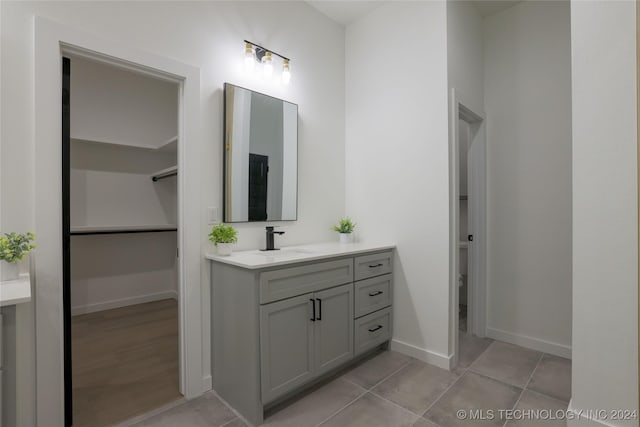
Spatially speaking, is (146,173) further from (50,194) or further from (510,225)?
(510,225)

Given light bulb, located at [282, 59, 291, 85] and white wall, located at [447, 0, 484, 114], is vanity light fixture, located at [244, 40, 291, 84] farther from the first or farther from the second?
white wall, located at [447, 0, 484, 114]

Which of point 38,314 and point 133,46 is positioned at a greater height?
point 133,46

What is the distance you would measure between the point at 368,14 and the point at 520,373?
3.30 meters

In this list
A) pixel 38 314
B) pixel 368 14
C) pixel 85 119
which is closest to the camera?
pixel 38 314

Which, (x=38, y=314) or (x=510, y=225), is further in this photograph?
(x=510, y=225)

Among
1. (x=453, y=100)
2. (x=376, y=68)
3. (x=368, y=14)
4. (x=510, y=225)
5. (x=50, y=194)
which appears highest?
(x=368, y=14)

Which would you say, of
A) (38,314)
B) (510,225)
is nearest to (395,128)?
(510,225)

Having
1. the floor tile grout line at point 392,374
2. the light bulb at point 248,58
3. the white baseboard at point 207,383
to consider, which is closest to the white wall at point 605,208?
the floor tile grout line at point 392,374

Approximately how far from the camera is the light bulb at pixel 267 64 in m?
2.42

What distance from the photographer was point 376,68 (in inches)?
114

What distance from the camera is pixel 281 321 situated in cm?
185

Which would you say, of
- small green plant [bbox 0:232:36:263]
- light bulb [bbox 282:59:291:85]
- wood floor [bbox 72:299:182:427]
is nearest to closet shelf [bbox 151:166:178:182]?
wood floor [bbox 72:299:182:427]

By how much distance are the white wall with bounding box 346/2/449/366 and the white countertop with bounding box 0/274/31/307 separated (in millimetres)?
2361

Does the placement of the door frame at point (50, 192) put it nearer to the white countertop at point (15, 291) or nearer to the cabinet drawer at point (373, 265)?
the white countertop at point (15, 291)
